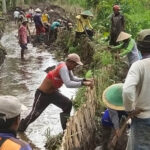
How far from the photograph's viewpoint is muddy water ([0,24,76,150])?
807cm

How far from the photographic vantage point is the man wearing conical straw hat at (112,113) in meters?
5.19

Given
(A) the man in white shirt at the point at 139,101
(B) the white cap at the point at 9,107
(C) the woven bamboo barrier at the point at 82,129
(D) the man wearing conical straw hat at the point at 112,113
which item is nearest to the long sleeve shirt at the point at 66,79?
(C) the woven bamboo barrier at the point at 82,129

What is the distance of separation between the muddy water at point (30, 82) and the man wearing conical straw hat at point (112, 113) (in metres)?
1.64

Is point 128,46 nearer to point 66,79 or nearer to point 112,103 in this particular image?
point 66,79

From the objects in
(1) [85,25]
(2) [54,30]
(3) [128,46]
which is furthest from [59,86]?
(2) [54,30]

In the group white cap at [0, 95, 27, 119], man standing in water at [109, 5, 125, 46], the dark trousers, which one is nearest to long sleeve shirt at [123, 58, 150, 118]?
white cap at [0, 95, 27, 119]

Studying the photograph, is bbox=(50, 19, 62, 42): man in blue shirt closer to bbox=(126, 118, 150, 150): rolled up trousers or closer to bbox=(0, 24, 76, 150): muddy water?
bbox=(0, 24, 76, 150): muddy water

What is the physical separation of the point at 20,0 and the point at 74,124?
148 ft

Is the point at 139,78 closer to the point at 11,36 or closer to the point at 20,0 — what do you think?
the point at 11,36

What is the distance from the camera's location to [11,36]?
80.7 feet

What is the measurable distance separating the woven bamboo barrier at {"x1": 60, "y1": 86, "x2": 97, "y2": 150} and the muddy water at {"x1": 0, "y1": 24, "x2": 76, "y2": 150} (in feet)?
A: 3.43

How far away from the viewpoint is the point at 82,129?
6.08 metres

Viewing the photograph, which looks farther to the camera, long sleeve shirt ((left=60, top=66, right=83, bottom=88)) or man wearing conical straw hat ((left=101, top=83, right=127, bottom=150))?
long sleeve shirt ((left=60, top=66, right=83, bottom=88))

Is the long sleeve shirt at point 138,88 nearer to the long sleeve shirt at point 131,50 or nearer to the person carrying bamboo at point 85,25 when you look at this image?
the long sleeve shirt at point 131,50
